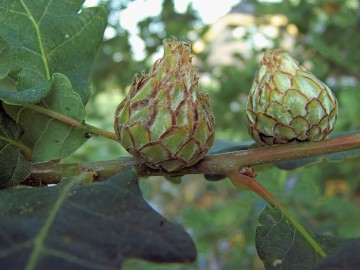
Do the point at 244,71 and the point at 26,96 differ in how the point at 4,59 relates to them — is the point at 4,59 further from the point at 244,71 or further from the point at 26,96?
the point at 244,71

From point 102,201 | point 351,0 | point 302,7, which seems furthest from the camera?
point 351,0

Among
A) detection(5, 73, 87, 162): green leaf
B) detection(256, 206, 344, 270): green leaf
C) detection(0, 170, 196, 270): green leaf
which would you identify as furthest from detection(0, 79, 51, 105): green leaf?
detection(256, 206, 344, 270): green leaf

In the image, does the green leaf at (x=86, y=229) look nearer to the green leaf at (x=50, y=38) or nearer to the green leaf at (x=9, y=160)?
the green leaf at (x=9, y=160)

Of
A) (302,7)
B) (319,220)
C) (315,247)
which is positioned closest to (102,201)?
(315,247)

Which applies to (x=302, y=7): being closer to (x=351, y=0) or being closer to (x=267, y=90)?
(x=351, y=0)

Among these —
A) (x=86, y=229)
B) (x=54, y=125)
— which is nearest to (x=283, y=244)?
(x=86, y=229)

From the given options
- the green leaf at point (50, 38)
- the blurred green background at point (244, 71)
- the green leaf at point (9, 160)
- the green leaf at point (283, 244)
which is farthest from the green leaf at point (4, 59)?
the blurred green background at point (244, 71)

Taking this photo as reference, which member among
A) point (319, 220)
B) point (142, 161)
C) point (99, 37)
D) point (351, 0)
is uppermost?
point (99, 37)
